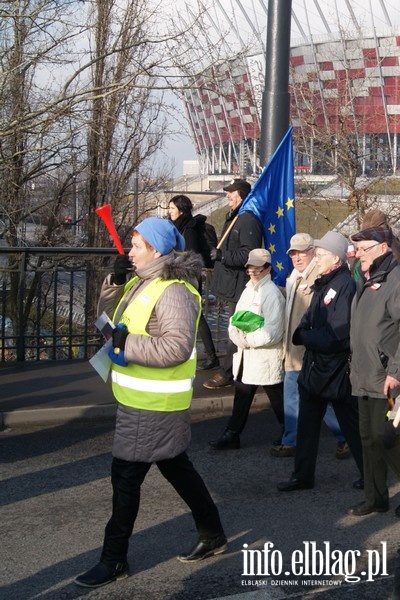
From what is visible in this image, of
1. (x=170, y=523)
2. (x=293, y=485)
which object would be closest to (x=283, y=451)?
(x=293, y=485)

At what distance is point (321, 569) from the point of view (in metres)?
4.68

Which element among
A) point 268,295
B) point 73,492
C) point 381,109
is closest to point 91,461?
point 73,492

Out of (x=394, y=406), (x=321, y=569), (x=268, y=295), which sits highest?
(x=268, y=295)

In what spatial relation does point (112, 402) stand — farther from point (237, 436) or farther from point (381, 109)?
point (381, 109)

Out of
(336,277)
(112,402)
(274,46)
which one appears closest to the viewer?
(336,277)

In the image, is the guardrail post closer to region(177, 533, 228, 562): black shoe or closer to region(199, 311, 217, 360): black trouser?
region(199, 311, 217, 360): black trouser

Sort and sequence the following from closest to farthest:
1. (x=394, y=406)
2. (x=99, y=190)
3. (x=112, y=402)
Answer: (x=394, y=406) < (x=112, y=402) < (x=99, y=190)

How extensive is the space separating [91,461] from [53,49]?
20.7 feet

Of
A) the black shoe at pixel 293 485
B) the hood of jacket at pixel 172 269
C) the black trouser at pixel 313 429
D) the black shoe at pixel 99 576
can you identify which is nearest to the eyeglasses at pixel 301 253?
the black trouser at pixel 313 429

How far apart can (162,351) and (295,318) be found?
2616mm

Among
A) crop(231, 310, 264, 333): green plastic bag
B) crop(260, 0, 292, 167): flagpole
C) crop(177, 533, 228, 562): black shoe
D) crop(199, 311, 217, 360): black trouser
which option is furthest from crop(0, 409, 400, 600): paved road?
crop(260, 0, 292, 167): flagpole

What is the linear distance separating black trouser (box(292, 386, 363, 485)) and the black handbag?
9 centimetres

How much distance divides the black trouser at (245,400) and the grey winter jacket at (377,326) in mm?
1473

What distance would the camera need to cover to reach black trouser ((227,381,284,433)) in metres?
6.81
